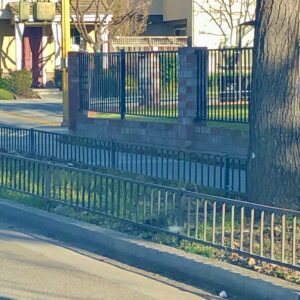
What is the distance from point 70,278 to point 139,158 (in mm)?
6345

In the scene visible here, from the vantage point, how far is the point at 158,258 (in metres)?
9.48

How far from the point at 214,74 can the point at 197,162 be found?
5.81 meters

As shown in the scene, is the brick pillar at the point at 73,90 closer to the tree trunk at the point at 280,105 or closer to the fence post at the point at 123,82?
the fence post at the point at 123,82

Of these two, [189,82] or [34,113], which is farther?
[34,113]

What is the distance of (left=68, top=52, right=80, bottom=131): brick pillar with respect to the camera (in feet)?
78.1

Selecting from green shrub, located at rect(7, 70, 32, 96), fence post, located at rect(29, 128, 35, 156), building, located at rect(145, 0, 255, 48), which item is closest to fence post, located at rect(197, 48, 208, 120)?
fence post, located at rect(29, 128, 35, 156)

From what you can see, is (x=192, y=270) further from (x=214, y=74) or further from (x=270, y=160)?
(x=214, y=74)

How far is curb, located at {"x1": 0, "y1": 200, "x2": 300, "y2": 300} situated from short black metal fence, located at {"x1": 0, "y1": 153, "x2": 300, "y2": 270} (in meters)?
0.27

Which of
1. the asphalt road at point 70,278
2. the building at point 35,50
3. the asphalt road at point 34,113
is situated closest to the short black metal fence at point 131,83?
the asphalt road at point 34,113

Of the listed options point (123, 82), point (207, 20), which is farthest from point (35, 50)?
point (123, 82)

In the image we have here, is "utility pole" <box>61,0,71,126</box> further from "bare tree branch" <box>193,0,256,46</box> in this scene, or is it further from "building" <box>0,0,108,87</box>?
"building" <box>0,0,108,87</box>

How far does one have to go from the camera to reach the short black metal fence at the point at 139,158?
1304 centimetres

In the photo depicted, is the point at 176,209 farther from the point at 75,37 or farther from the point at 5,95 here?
the point at 75,37

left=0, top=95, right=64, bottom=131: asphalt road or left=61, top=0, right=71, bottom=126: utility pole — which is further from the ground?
left=61, top=0, right=71, bottom=126: utility pole
